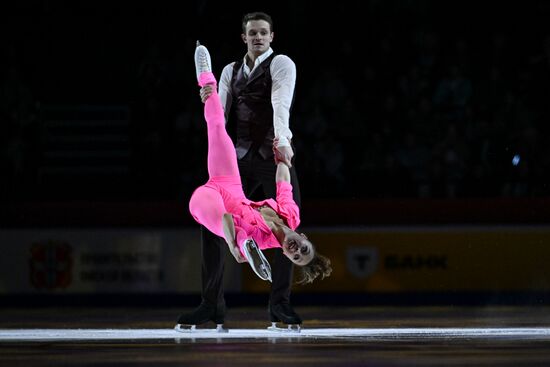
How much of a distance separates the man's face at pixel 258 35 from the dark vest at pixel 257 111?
0.09 m

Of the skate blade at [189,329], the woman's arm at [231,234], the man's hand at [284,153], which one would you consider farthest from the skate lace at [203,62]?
the skate blade at [189,329]

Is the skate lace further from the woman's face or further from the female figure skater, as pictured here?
the woman's face

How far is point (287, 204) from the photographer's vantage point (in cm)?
634

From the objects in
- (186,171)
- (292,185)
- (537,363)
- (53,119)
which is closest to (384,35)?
(186,171)

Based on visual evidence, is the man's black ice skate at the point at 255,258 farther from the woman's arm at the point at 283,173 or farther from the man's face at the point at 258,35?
the man's face at the point at 258,35

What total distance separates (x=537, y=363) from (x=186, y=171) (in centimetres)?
642

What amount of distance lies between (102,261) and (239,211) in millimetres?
4143

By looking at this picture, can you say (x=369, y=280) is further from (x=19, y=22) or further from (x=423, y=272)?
(x=19, y=22)

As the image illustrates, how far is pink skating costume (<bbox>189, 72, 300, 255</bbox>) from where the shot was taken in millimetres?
6219

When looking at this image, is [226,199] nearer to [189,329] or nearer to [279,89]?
[279,89]

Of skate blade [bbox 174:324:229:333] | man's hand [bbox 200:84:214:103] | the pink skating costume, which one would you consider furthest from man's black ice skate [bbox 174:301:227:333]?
man's hand [bbox 200:84:214:103]

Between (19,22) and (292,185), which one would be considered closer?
(292,185)

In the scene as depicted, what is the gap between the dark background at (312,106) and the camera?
10.6 metres

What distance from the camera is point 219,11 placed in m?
12.7
